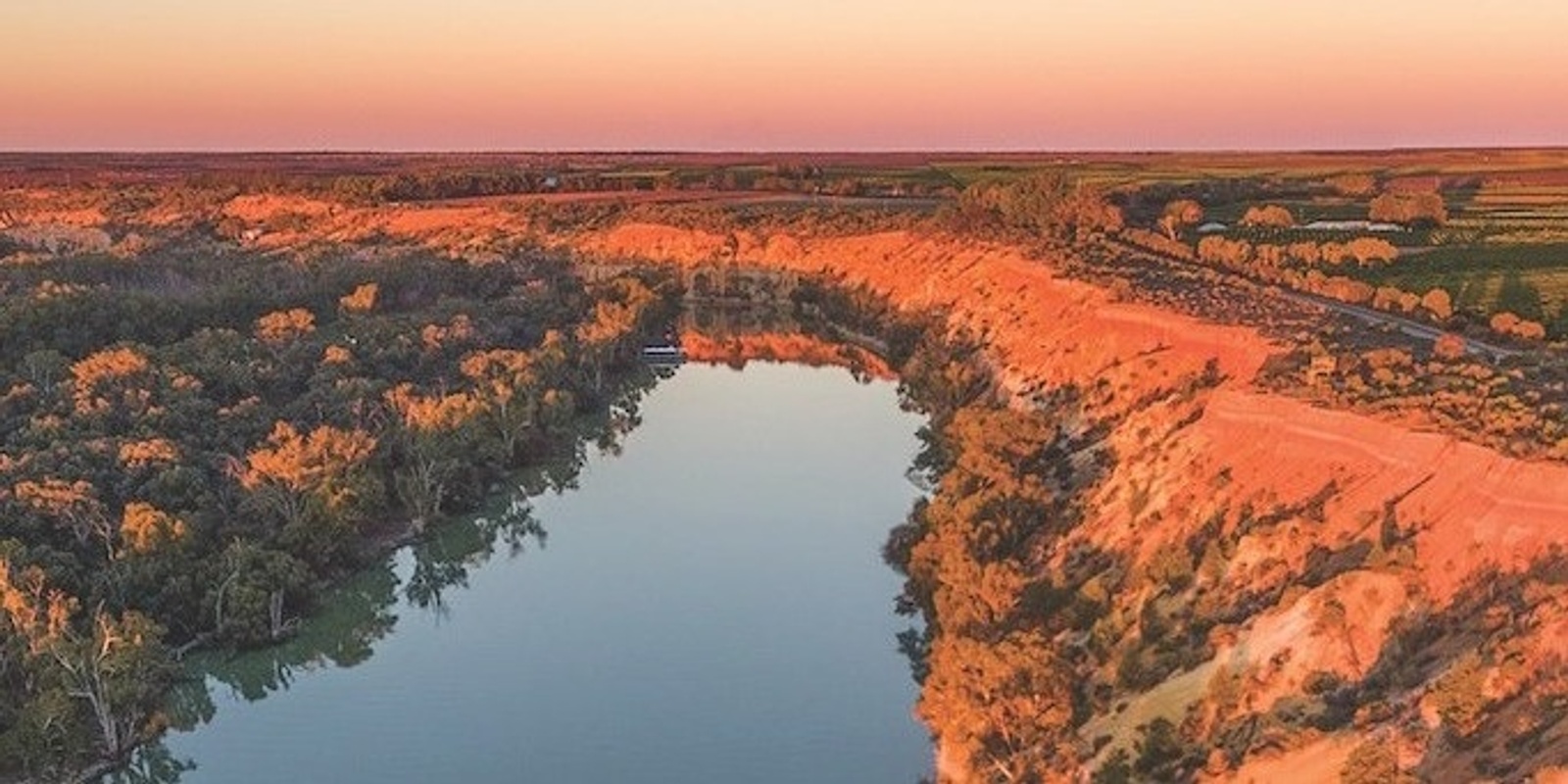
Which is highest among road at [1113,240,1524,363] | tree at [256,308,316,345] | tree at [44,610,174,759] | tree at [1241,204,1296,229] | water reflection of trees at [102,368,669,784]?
tree at [1241,204,1296,229]

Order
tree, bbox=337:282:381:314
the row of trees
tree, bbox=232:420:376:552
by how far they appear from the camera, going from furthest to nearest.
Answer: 1. the row of trees
2. tree, bbox=337:282:381:314
3. tree, bbox=232:420:376:552

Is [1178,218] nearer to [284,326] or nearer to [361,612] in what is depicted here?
[284,326]

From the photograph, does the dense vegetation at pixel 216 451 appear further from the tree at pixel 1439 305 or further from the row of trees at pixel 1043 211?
the tree at pixel 1439 305

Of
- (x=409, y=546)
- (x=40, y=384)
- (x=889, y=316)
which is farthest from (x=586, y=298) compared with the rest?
(x=409, y=546)

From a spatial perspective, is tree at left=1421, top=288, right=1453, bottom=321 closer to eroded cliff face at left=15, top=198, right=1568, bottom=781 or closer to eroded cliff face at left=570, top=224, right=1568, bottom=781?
eroded cliff face at left=570, top=224, right=1568, bottom=781

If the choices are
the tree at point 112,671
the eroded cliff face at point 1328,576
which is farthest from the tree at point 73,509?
the eroded cliff face at point 1328,576

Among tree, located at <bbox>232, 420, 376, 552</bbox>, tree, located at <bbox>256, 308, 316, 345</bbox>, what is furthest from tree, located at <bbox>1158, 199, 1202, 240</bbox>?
tree, located at <bbox>232, 420, 376, 552</bbox>

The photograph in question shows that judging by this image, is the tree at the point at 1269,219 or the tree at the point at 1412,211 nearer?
the tree at the point at 1412,211
